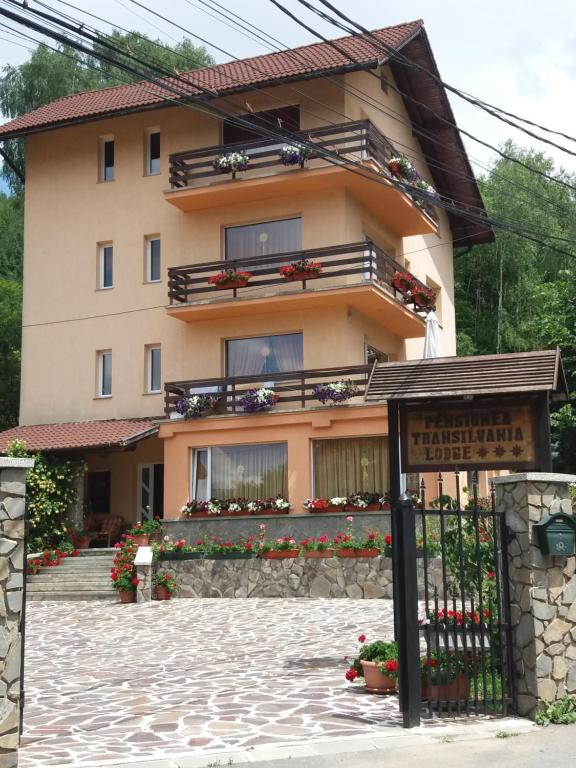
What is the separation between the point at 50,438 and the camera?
26.8 metres

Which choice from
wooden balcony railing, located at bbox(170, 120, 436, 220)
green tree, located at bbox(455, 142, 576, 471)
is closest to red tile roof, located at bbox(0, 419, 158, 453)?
wooden balcony railing, located at bbox(170, 120, 436, 220)

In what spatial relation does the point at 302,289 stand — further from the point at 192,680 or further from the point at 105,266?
the point at 192,680

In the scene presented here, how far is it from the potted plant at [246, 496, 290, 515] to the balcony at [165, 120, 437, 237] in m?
8.30

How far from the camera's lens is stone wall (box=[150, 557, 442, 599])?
781 inches

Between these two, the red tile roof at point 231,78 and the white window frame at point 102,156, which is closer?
the red tile roof at point 231,78

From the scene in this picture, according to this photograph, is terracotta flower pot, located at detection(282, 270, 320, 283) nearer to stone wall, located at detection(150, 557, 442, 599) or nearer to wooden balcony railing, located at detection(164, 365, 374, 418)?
wooden balcony railing, located at detection(164, 365, 374, 418)

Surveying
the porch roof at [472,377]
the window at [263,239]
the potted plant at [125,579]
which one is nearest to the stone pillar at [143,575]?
the potted plant at [125,579]

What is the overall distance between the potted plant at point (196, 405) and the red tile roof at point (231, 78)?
7.72 m

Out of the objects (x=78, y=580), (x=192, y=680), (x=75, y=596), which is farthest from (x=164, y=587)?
(x=192, y=680)

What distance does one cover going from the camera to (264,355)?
2628 cm

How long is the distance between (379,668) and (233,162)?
18328 millimetres

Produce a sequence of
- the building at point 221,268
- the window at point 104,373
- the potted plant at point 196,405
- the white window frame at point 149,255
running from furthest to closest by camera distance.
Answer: the window at point 104,373, the white window frame at point 149,255, the potted plant at point 196,405, the building at point 221,268

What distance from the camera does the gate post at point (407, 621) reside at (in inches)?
339

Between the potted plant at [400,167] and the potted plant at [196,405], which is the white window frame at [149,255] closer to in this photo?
the potted plant at [196,405]
